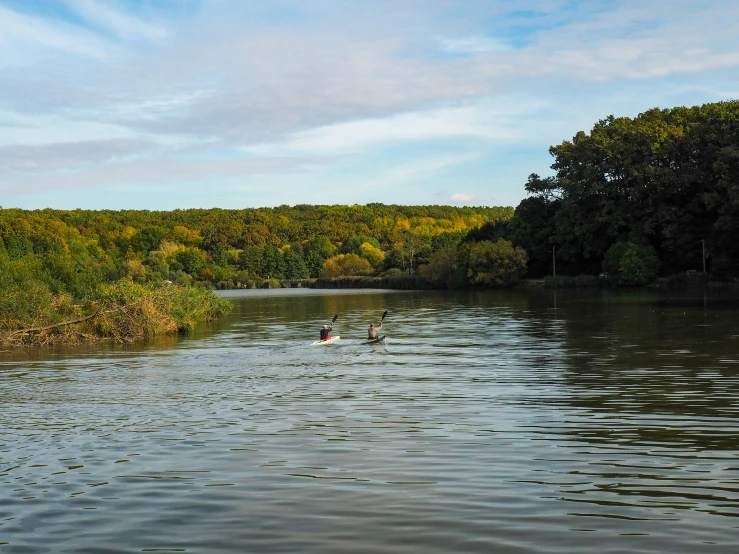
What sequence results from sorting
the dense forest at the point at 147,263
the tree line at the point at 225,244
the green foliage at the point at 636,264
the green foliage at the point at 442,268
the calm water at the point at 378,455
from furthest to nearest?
1. the tree line at the point at 225,244
2. the green foliage at the point at 442,268
3. the green foliage at the point at 636,264
4. the dense forest at the point at 147,263
5. the calm water at the point at 378,455

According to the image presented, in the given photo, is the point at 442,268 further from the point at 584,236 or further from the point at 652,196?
the point at 652,196

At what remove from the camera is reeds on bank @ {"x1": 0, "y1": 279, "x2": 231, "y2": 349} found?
107 feet

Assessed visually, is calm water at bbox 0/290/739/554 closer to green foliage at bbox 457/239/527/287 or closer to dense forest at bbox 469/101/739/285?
dense forest at bbox 469/101/739/285

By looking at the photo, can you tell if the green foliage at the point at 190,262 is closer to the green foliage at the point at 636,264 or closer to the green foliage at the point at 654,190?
Answer: the green foliage at the point at 654,190

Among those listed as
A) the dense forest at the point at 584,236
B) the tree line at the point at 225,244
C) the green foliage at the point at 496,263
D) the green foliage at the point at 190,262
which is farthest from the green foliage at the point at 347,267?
the green foliage at the point at 496,263

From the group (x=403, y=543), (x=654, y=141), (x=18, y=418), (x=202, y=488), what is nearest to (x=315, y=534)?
(x=403, y=543)

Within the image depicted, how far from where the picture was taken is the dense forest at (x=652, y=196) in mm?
73625

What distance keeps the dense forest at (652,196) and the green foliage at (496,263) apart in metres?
5.02

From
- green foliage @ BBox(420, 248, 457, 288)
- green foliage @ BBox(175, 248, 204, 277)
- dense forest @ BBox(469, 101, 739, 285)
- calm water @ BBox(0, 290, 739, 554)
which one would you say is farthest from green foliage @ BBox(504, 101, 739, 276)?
green foliage @ BBox(175, 248, 204, 277)

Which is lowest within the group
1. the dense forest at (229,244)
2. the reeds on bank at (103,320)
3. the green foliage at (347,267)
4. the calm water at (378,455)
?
the calm water at (378,455)

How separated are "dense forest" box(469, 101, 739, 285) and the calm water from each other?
5430 cm

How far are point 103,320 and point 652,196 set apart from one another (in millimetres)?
62459

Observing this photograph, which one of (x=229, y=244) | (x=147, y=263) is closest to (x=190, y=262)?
(x=147, y=263)

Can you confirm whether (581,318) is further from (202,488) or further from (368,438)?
(202,488)
